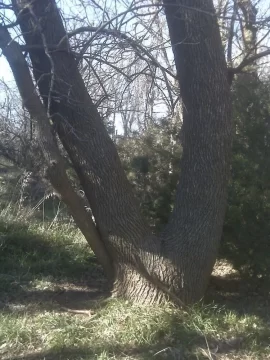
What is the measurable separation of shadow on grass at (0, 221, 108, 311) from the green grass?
0.09ft

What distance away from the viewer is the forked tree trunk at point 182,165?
690 centimetres

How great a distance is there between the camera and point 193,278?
22.7ft

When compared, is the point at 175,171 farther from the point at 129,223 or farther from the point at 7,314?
the point at 7,314

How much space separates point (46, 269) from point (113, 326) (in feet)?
9.15

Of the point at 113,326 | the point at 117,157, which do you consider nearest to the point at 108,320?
the point at 113,326

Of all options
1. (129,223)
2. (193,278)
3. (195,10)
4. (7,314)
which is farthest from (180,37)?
(7,314)

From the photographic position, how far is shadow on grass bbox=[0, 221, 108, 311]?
781 cm

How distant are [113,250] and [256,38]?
3.84 meters

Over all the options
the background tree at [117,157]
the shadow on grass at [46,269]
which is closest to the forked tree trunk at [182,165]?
the background tree at [117,157]

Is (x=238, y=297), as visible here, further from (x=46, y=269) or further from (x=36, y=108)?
(x=36, y=108)

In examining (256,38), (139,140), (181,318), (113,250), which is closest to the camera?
(181,318)

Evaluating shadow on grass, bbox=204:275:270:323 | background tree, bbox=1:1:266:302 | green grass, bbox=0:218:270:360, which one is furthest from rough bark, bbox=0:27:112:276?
shadow on grass, bbox=204:275:270:323

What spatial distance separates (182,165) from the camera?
7.23 meters

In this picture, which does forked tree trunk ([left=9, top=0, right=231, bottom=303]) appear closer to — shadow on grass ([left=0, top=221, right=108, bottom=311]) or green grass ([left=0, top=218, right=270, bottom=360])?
green grass ([left=0, top=218, right=270, bottom=360])
